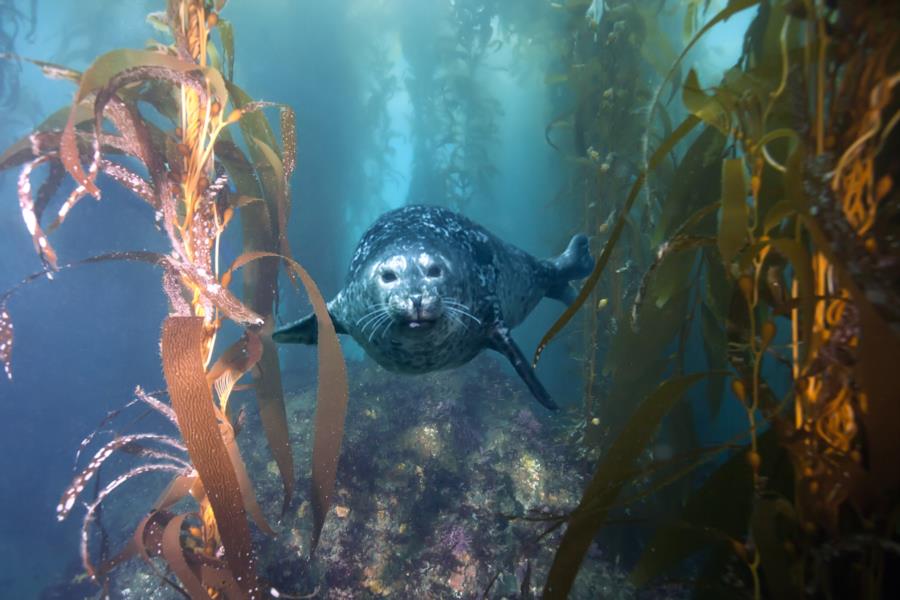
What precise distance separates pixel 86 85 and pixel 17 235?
63.8 feet

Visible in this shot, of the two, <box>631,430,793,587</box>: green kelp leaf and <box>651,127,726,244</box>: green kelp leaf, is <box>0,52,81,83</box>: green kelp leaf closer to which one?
<box>651,127,726,244</box>: green kelp leaf

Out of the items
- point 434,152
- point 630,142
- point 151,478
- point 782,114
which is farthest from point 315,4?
point 782,114

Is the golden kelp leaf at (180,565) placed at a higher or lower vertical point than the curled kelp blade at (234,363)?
lower

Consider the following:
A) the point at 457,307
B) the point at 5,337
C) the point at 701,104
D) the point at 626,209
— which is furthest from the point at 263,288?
the point at 701,104

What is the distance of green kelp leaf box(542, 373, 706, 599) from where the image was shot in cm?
182

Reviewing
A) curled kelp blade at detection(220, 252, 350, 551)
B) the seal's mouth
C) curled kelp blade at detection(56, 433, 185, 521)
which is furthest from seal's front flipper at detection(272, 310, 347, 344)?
curled kelp blade at detection(220, 252, 350, 551)

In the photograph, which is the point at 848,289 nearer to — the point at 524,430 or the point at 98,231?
the point at 524,430

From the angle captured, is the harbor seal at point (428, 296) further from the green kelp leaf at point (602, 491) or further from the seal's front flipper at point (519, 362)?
the green kelp leaf at point (602, 491)

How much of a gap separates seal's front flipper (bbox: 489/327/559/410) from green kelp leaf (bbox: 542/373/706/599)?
1334 mm

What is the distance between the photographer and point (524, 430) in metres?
6.69

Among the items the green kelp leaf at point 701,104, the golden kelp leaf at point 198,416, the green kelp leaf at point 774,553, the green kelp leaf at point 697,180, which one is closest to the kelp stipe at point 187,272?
the golden kelp leaf at point 198,416

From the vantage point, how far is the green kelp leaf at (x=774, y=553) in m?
1.40

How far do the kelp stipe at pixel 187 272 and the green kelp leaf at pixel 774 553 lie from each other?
1848 millimetres

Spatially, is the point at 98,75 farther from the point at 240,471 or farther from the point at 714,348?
the point at 714,348
